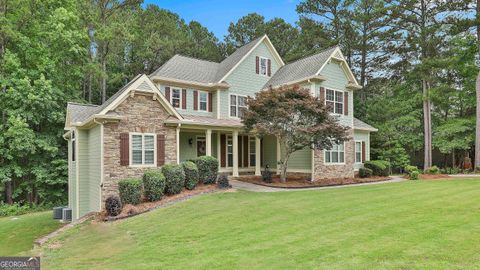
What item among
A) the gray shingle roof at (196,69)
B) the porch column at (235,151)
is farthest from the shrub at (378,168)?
the gray shingle roof at (196,69)

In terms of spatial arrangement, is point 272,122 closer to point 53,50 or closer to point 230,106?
point 230,106

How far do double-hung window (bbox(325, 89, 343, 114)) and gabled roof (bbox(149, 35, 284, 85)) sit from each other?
5780mm

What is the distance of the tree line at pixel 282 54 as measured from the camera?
21172 millimetres

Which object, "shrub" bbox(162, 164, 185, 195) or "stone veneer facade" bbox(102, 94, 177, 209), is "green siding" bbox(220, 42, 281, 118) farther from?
"shrub" bbox(162, 164, 185, 195)

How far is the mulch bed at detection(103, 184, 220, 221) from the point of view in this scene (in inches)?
465

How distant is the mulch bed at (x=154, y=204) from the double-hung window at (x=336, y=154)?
300 inches

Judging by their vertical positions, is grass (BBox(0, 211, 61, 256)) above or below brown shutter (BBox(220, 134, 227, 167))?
below

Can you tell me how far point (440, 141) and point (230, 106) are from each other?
16587mm

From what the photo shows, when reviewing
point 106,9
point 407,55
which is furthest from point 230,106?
point 407,55

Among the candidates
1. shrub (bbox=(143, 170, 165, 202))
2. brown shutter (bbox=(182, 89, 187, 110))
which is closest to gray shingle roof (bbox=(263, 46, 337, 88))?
brown shutter (bbox=(182, 89, 187, 110))

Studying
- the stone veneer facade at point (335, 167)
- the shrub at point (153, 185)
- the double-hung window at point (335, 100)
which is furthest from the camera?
the double-hung window at point (335, 100)

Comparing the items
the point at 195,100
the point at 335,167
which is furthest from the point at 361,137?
the point at 195,100

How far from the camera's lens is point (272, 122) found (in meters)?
16.5

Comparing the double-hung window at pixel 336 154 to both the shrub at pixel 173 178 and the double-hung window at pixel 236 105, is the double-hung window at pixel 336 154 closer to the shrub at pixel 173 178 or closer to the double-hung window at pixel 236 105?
the double-hung window at pixel 236 105
